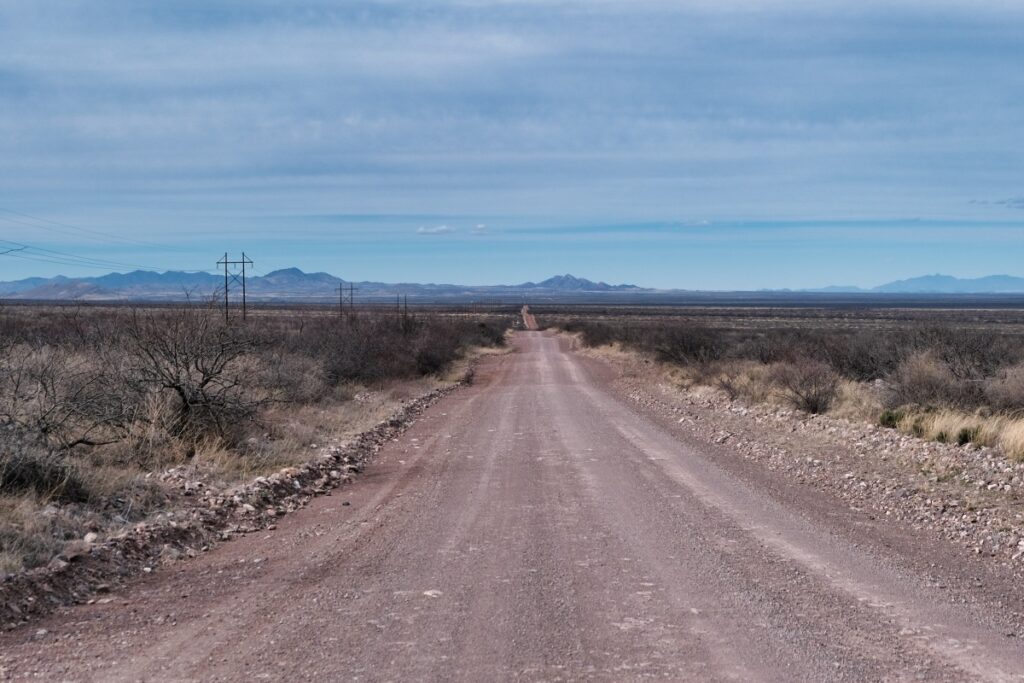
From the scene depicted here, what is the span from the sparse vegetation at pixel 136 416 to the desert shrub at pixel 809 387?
381 inches

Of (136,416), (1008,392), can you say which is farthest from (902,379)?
(136,416)

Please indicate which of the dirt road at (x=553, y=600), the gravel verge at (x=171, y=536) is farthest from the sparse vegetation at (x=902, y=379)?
the gravel verge at (x=171, y=536)

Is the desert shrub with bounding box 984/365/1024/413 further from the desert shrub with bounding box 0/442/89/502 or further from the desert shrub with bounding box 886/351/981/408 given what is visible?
the desert shrub with bounding box 0/442/89/502

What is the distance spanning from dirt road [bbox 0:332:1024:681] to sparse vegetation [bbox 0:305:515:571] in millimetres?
1815

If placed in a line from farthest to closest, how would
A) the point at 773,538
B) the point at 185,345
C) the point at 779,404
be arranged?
the point at 779,404 < the point at 185,345 < the point at 773,538

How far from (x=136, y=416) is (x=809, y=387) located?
14674mm

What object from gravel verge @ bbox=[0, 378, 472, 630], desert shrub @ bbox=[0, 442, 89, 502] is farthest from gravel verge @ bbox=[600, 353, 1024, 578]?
desert shrub @ bbox=[0, 442, 89, 502]

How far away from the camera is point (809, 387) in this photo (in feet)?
71.9

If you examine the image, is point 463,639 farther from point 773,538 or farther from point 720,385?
point 720,385

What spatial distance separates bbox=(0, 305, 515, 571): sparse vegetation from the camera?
10070 mm

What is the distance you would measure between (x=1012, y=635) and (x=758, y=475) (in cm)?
721

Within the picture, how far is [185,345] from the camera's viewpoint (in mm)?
16641

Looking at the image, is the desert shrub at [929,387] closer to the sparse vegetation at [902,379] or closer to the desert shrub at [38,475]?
the sparse vegetation at [902,379]

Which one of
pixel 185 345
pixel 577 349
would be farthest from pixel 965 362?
pixel 577 349
